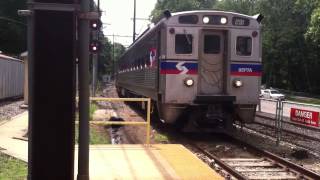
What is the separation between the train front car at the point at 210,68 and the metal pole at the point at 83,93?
8039mm

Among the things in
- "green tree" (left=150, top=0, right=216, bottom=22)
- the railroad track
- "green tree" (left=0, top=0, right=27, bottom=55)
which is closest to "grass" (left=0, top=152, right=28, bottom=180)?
the railroad track

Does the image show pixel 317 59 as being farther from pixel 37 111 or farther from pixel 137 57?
pixel 37 111

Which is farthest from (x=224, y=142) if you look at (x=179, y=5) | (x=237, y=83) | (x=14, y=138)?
(x=179, y=5)

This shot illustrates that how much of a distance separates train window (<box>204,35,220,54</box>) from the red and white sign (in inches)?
100

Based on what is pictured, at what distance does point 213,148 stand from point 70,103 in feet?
28.5

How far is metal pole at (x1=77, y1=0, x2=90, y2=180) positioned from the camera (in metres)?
6.69

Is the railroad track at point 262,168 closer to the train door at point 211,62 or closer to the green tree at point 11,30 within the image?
the train door at point 211,62

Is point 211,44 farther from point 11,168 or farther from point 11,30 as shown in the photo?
point 11,30

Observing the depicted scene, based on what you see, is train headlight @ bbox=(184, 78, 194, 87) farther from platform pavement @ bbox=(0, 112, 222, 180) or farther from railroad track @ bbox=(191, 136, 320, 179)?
platform pavement @ bbox=(0, 112, 222, 180)

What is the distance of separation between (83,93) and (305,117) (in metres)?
8.79

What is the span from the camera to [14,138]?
44.7ft

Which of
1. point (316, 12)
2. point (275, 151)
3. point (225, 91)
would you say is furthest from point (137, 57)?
point (316, 12)

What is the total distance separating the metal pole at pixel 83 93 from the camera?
22.0 feet

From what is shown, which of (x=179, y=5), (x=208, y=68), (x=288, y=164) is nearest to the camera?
(x=288, y=164)
